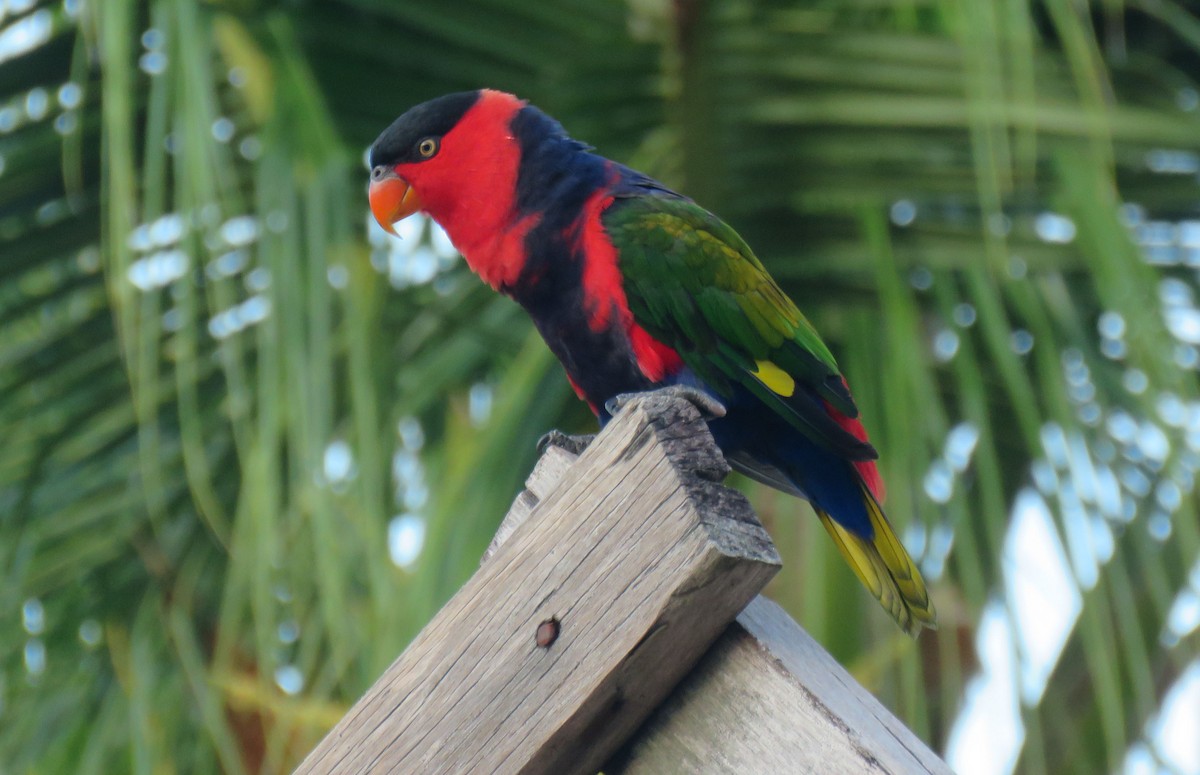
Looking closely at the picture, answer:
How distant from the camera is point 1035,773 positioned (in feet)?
10.3

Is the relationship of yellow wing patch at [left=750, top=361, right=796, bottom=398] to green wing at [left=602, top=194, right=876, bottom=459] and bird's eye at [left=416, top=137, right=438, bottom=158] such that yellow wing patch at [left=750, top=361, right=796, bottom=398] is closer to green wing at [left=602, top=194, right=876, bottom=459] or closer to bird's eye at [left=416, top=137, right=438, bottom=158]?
green wing at [left=602, top=194, right=876, bottom=459]

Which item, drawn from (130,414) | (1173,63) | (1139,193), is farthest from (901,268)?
(130,414)

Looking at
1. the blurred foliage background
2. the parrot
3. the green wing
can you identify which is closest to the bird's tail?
the parrot

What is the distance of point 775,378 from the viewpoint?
7.51ft

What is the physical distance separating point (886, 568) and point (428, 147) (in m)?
1.29

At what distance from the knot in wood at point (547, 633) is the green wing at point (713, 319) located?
3.43 feet

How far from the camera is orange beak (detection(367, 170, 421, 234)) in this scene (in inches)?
111

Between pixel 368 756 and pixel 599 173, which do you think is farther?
pixel 599 173

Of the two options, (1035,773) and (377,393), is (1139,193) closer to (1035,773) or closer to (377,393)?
(1035,773)

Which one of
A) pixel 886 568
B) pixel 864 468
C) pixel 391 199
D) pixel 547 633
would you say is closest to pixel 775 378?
pixel 864 468

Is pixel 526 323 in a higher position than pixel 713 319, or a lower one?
lower

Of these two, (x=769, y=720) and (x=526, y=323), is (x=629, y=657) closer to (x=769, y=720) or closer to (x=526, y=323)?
(x=769, y=720)

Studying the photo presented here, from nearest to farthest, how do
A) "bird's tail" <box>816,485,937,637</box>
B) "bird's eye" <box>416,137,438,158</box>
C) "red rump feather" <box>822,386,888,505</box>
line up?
"bird's tail" <box>816,485,937,637</box>
"red rump feather" <box>822,386,888,505</box>
"bird's eye" <box>416,137,438,158</box>

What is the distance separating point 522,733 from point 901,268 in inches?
92.4
